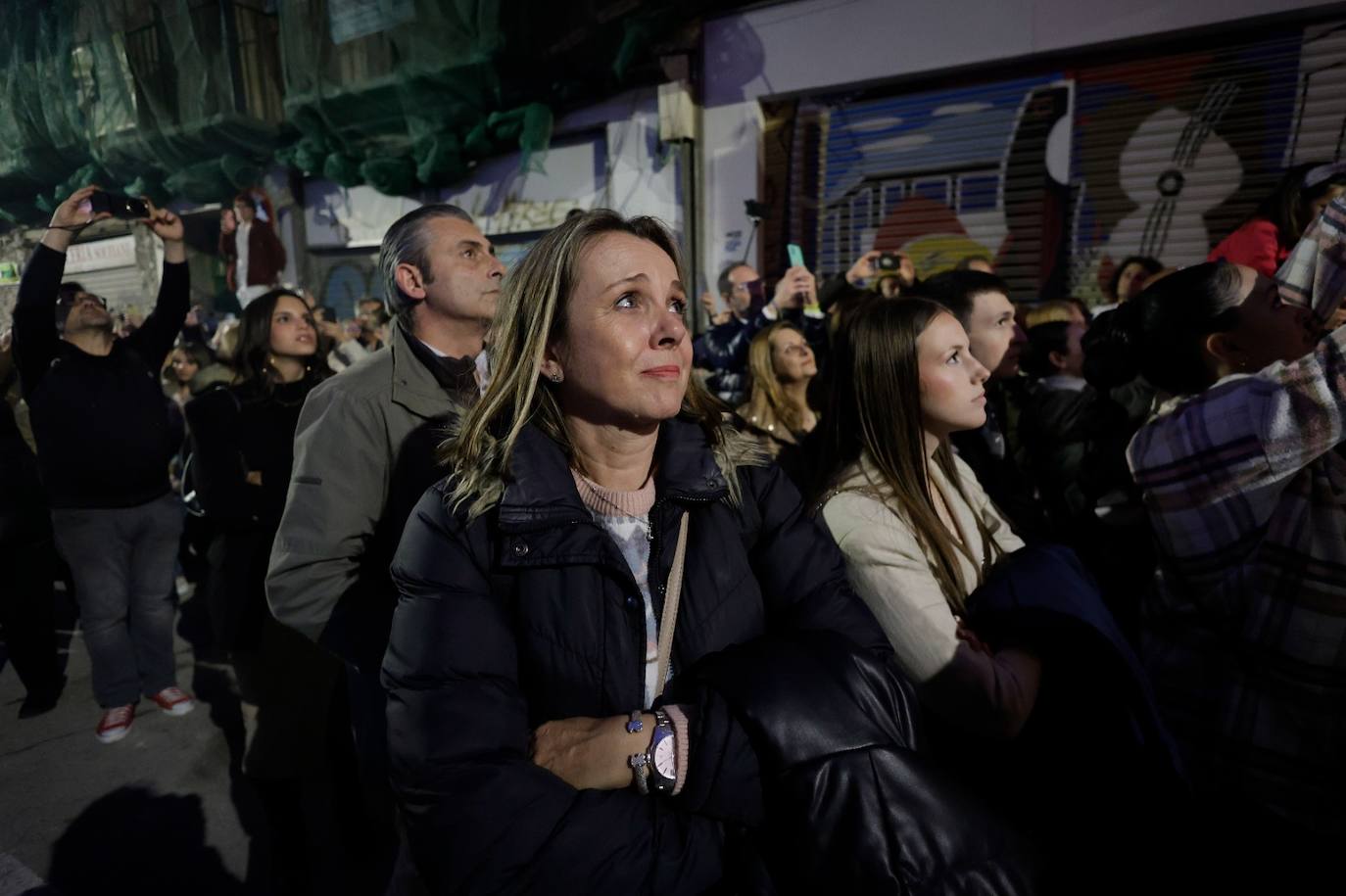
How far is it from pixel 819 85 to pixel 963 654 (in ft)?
25.0

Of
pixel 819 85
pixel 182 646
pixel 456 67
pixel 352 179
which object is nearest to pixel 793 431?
pixel 182 646

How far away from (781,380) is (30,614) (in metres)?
4.57

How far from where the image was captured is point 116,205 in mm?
3320

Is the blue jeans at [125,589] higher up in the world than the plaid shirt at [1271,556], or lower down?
lower down

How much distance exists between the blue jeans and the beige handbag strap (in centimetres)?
385

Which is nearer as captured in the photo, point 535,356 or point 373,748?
point 535,356

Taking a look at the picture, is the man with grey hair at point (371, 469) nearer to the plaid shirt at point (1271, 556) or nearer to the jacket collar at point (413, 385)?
the jacket collar at point (413, 385)

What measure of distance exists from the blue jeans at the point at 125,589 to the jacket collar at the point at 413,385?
2.73m

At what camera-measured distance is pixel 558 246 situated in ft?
5.18

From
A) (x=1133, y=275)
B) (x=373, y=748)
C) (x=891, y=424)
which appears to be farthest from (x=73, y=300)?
(x=1133, y=275)

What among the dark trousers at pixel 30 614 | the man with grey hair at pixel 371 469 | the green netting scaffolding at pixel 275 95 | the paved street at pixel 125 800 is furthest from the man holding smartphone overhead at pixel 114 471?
the green netting scaffolding at pixel 275 95

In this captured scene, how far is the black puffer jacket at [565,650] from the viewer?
1.14m

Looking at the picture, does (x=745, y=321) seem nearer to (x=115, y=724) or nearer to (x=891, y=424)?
(x=891, y=424)

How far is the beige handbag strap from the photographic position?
4.46 ft
